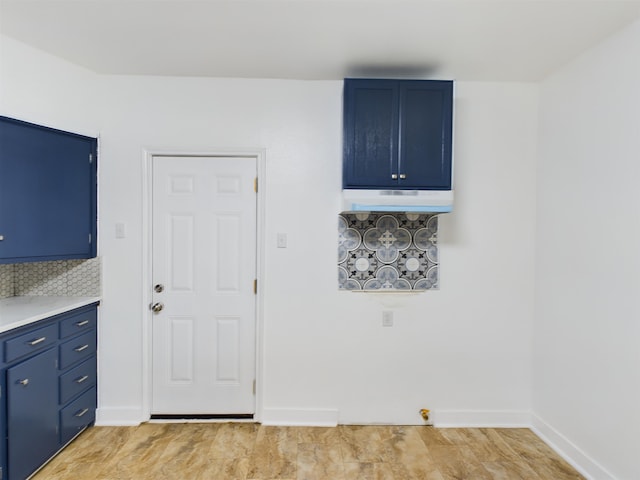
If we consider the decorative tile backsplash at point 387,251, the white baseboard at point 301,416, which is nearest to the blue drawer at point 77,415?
the white baseboard at point 301,416

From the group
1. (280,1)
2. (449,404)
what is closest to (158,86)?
(280,1)

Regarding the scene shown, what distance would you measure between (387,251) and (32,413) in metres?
2.43

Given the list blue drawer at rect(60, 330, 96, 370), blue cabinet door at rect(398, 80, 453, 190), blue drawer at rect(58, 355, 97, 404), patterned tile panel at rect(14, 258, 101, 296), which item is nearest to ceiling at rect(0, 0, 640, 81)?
blue cabinet door at rect(398, 80, 453, 190)

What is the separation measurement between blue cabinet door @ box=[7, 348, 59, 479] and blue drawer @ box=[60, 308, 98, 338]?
0.16m

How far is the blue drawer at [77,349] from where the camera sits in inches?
97.6

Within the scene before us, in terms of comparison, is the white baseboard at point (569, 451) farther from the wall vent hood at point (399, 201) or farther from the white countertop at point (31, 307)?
the white countertop at point (31, 307)

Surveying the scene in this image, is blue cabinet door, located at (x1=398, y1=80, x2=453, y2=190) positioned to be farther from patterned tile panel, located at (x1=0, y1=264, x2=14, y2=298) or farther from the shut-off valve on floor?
patterned tile panel, located at (x1=0, y1=264, x2=14, y2=298)

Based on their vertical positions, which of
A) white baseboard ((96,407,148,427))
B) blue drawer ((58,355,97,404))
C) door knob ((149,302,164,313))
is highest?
door knob ((149,302,164,313))

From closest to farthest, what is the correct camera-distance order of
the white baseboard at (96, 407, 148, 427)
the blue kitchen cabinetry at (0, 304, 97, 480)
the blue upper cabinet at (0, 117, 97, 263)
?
the blue kitchen cabinetry at (0, 304, 97, 480) < the blue upper cabinet at (0, 117, 97, 263) < the white baseboard at (96, 407, 148, 427)

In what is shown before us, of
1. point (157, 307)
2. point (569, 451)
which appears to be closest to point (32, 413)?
point (157, 307)

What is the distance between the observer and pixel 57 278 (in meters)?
2.82

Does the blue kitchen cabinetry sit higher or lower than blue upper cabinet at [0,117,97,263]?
lower

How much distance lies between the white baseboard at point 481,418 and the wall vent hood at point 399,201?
155 centimetres

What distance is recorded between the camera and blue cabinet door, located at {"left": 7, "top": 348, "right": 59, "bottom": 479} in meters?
2.06
